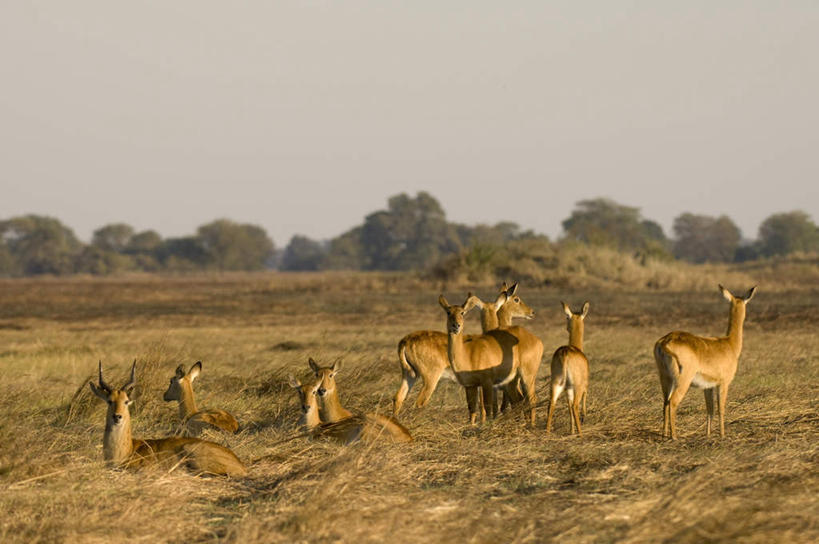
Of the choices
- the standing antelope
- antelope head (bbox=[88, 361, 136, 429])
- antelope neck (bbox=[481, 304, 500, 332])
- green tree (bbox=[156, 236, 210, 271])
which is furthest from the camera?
green tree (bbox=[156, 236, 210, 271])

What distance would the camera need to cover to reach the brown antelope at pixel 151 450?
262 inches

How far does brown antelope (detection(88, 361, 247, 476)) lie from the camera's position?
6660 mm

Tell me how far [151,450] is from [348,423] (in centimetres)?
162

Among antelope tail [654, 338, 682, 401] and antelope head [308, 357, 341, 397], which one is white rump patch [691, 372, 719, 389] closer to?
antelope tail [654, 338, 682, 401]

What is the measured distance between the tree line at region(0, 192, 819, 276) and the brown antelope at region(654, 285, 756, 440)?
64333 mm

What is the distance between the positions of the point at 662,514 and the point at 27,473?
390 cm

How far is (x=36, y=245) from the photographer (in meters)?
85.7

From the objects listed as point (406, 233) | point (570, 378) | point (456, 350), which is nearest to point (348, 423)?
point (456, 350)

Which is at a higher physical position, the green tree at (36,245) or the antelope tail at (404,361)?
the green tree at (36,245)

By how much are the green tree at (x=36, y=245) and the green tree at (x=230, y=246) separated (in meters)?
11.4

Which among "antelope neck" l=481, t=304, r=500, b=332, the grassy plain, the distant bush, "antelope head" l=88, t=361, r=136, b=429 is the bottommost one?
the grassy plain

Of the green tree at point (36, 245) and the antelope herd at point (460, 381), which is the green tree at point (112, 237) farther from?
the antelope herd at point (460, 381)

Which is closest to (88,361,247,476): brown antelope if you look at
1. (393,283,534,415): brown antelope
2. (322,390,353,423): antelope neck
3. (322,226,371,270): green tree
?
(322,390,353,423): antelope neck

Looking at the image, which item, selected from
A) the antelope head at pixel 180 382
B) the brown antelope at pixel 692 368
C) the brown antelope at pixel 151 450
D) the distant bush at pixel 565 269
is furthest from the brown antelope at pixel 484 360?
the distant bush at pixel 565 269
